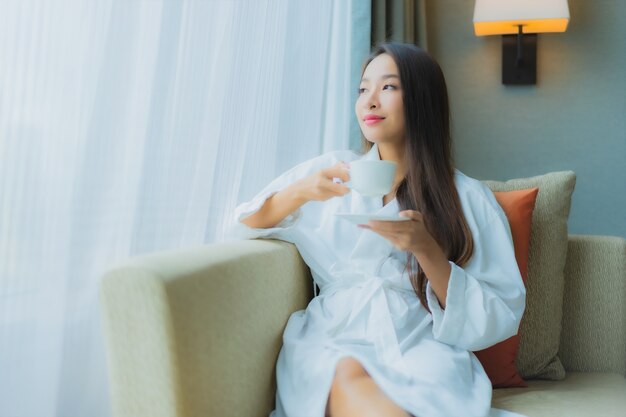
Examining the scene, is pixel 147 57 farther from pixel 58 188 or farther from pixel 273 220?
pixel 273 220

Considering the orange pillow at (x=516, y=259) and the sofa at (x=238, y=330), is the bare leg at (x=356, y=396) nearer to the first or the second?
the sofa at (x=238, y=330)

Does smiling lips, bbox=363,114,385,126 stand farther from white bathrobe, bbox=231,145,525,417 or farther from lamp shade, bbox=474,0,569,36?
lamp shade, bbox=474,0,569,36

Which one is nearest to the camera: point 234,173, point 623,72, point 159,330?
point 159,330

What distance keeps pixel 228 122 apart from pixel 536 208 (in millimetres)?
789

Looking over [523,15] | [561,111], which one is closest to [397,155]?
[523,15]

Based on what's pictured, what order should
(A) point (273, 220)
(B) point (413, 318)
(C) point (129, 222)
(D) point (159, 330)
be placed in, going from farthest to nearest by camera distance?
(A) point (273, 220)
(B) point (413, 318)
(C) point (129, 222)
(D) point (159, 330)

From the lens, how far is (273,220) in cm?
154

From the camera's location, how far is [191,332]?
41.0 inches

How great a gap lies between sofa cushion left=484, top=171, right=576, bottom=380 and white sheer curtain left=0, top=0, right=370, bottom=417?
73cm

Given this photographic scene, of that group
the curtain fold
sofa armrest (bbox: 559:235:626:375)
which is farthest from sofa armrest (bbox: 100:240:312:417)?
the curtain fold

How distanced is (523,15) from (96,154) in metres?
1.80

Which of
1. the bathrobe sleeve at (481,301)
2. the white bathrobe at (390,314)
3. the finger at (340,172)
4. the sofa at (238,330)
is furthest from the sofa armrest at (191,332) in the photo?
the bathrobe sleeve at (481,301)

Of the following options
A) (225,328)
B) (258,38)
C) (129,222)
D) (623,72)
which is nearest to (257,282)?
(225,328)

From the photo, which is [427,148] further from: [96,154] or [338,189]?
[96,154]
